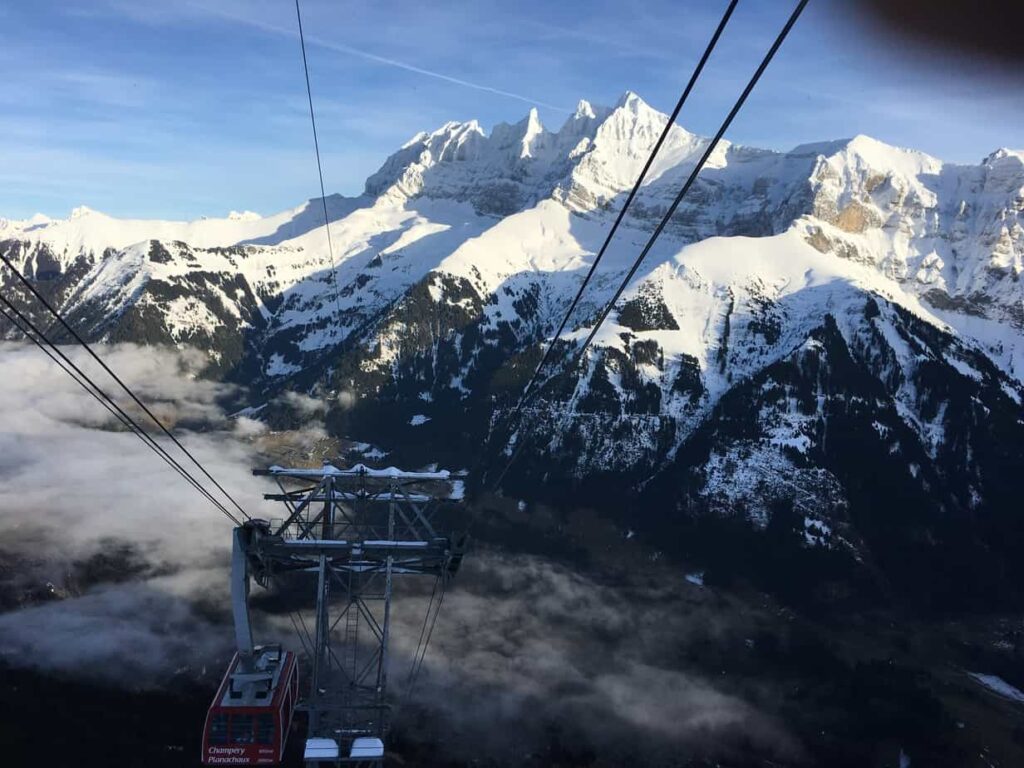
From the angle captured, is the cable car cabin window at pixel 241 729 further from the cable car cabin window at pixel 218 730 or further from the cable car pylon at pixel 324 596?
the cable car cabin window at pixel 218 730

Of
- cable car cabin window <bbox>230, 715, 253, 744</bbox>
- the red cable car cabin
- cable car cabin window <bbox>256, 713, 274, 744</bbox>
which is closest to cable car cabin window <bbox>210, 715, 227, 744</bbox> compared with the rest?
the red cable car cabin

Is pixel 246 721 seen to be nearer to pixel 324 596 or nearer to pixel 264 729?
pixel 264 729

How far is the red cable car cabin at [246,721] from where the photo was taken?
4047cm

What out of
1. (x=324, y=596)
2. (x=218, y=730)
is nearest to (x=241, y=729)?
(x=218, y=730)

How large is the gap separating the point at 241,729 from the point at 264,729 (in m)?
1.06

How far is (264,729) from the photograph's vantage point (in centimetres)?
4112

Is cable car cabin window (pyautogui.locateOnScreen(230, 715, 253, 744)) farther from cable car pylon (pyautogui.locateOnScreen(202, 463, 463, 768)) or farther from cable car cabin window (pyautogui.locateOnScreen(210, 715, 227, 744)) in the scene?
cable car cabin window (pyautogui.locateOnScreen(210, 715, 227, 744))

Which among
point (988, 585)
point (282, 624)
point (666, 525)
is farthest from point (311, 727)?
point (988, 585)

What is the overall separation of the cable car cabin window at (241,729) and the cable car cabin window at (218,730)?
0.33m

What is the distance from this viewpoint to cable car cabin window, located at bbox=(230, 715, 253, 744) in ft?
133

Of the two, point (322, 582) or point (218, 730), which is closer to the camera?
point (322, 582)

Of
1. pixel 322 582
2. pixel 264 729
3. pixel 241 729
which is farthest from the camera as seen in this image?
pixel 264 729

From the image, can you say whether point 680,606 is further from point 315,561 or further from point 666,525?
point 315,561

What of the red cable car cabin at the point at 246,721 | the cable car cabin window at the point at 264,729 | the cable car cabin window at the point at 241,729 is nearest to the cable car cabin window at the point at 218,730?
the red cable car cabin at the point at 246,721
